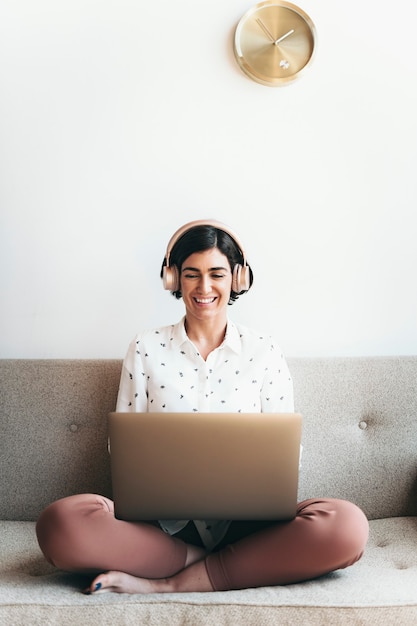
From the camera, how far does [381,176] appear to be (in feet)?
6.92

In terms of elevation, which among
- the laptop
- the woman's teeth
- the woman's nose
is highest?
the woman's nose

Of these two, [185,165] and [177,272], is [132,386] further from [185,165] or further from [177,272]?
[185,165]

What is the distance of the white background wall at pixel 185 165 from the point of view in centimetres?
202

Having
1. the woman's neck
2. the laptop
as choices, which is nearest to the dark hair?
the woman's neck

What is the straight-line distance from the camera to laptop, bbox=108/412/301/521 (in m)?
1.31

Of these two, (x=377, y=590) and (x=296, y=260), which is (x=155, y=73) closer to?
(x=296, y=260)

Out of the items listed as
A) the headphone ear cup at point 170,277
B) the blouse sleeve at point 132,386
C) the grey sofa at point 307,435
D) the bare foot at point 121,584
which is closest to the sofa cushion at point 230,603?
the bare foot at point 121,584

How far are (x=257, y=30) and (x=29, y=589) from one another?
1630 mm

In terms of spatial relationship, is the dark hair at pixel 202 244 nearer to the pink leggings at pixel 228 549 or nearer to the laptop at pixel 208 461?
the laptop at pixel 208 461

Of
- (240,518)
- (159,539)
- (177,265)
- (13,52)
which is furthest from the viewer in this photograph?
(13,52)

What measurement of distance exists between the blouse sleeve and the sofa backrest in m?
0.14

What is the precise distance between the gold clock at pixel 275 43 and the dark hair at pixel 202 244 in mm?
614

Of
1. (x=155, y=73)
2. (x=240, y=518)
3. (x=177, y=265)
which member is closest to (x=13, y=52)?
(x=155, y=73)

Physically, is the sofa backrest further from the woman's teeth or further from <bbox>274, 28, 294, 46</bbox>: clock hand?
<bbox>274, 28, 294, 46</bbox>: clock hand
